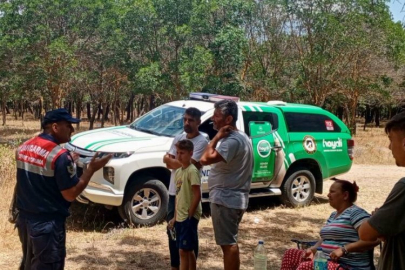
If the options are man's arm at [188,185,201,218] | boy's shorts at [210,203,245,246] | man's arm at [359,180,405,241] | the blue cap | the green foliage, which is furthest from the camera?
the green foliage

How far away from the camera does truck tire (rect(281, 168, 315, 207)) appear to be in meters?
8.52

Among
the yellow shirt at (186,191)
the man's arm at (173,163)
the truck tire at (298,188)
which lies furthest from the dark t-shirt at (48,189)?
the truck tire at (298,188)

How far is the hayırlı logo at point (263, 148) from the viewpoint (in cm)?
786

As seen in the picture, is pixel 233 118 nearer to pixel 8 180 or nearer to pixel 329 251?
pixel 329 251

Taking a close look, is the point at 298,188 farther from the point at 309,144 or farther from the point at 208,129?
the point at 208,129

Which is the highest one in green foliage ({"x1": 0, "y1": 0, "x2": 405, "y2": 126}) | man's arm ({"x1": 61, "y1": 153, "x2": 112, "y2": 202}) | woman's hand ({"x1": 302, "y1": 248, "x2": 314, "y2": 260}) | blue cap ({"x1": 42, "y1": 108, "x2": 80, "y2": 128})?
green foliage ({"x1": 0, "y1": 0, "x2": 405, "y2": 126})

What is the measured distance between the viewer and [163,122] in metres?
7.65

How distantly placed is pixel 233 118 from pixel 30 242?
196 centimetres

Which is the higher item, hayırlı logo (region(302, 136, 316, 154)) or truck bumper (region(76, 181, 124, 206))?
hayırlı logo (region(302, 136, 316, 154))

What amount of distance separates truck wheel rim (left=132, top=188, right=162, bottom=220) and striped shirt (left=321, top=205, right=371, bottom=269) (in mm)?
3296

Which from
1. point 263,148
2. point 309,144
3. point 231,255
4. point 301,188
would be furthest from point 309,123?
point 231,255

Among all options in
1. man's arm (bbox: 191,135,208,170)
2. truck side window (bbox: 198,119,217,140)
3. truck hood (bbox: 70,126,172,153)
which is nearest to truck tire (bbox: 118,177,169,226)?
truck hood (bbox: 70,126,172,153)

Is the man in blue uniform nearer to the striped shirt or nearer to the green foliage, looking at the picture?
the striped shirt

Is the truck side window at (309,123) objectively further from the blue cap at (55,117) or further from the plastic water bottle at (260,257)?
the blue cap at (55,117)
